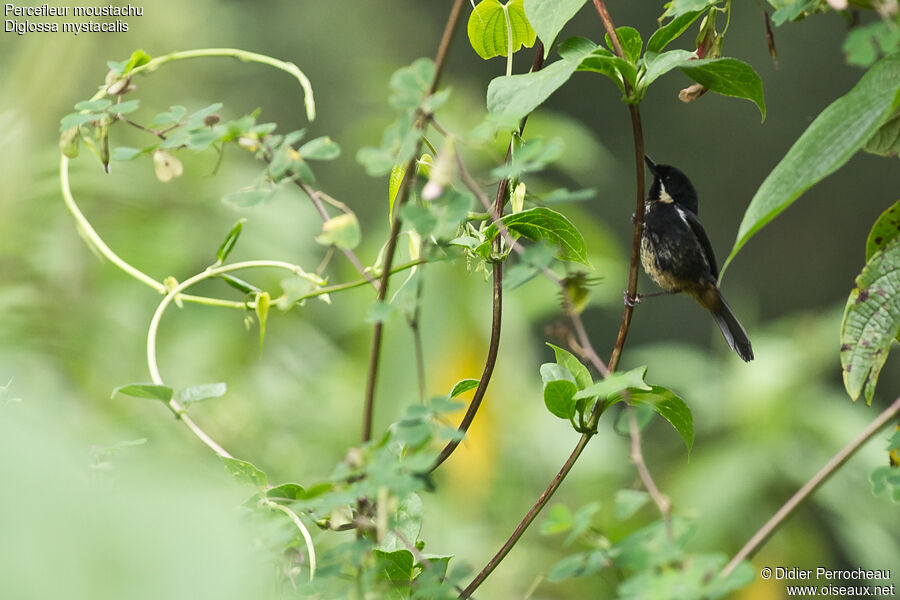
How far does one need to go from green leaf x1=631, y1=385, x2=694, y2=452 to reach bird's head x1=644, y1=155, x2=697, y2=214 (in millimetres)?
1179

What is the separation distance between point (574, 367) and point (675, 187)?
1.21 metres

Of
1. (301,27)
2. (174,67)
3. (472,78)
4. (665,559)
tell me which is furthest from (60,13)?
(472,78)

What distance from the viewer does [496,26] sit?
958 mm

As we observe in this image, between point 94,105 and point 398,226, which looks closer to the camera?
point 398,226

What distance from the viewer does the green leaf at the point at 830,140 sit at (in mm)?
659

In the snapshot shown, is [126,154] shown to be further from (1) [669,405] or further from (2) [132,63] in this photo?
Answer: (1) [669,405]

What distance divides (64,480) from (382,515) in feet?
0.63

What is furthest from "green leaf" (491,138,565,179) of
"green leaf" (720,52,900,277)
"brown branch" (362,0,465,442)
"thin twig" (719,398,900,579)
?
"thin twig" (719,398,900,579)

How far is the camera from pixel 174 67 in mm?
2846

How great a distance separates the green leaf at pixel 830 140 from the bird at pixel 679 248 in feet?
3.70

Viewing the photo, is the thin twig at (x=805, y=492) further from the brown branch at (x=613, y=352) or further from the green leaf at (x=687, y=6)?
the green leaf at (x=687, y=6)

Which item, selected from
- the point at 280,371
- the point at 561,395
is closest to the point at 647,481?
the point at 561,395

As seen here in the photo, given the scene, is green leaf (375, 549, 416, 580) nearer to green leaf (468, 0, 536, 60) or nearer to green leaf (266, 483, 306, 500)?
green leaf (266, 483, 306, 500)

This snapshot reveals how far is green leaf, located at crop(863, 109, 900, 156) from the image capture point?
0.81 metres
